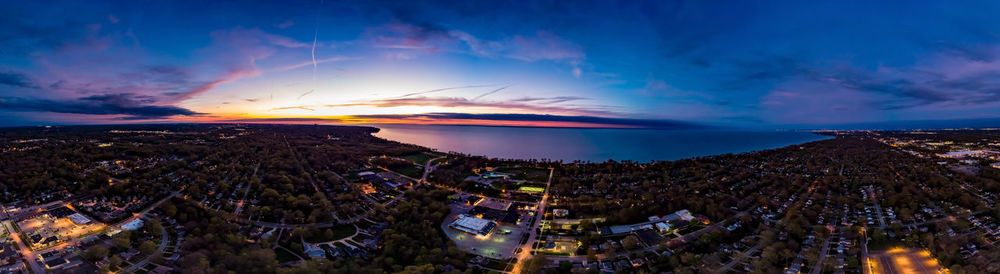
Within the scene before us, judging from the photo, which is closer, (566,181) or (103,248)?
(103,248)

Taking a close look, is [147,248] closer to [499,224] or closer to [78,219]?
[78,219]

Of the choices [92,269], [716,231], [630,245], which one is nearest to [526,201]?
[630,245]

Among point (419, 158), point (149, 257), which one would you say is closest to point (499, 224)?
point (149, 257)

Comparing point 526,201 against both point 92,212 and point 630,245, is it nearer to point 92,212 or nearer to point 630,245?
point 630,245

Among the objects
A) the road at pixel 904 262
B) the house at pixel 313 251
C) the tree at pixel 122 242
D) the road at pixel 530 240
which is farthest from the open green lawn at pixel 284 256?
the road at pixel 904 262

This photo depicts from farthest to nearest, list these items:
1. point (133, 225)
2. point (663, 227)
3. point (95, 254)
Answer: point (133, 225)
point (663, 227)
point (95, 254)

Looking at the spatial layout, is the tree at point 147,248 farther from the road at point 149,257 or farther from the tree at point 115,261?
the tree at point 115,261
